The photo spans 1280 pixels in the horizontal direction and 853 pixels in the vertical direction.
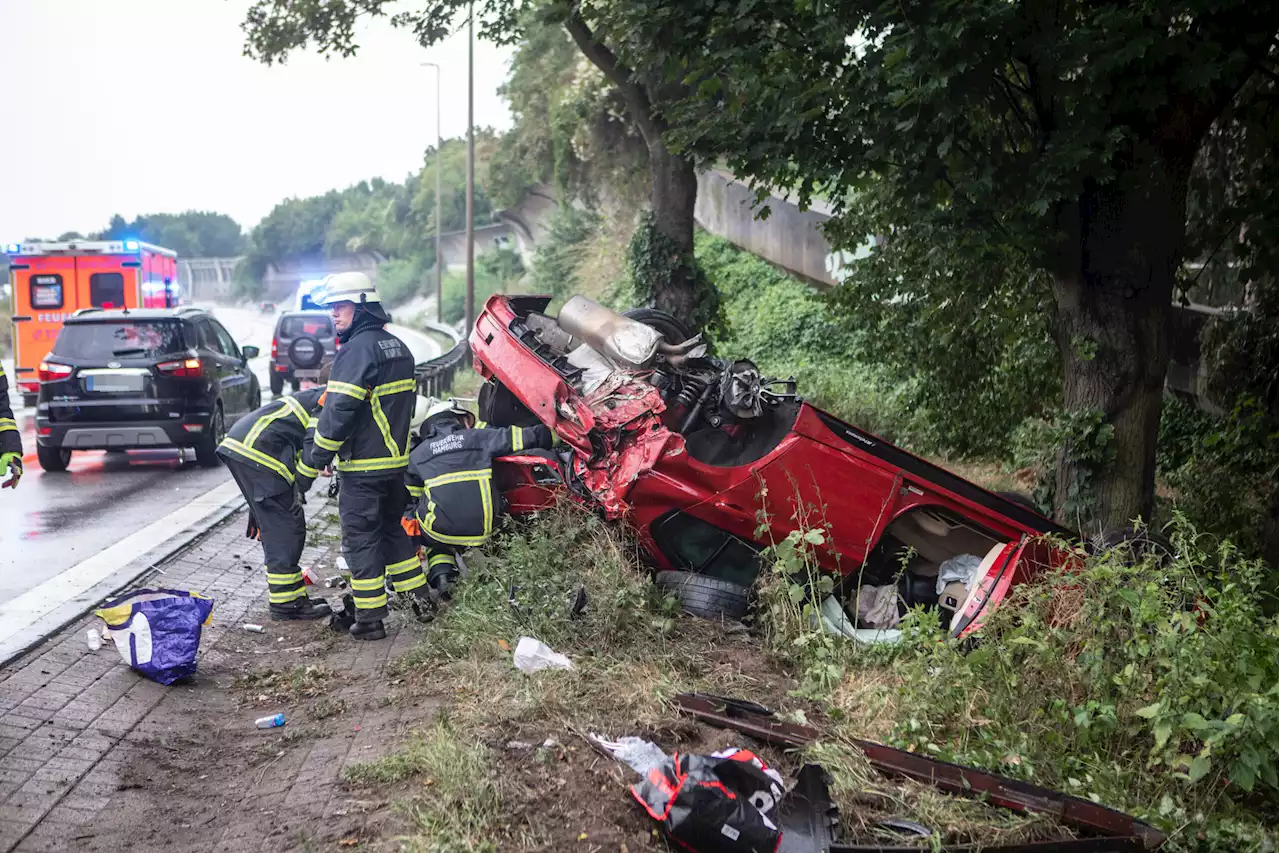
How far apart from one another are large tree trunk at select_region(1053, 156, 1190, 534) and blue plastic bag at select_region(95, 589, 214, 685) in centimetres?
495

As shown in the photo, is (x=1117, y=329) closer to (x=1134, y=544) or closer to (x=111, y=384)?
(x=1134, y=544)

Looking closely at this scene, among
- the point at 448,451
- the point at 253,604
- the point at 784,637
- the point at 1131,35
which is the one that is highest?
the point at 1131,35

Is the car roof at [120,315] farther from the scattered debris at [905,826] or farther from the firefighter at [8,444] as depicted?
the scattered debris at [905,826]

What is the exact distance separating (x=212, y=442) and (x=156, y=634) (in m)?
7.75

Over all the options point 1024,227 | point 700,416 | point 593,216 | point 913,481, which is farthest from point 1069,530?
point 593,216

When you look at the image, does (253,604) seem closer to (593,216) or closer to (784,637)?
(784,637)

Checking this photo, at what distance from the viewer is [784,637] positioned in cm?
581

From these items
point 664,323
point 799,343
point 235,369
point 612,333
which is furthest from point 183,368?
point 799,343

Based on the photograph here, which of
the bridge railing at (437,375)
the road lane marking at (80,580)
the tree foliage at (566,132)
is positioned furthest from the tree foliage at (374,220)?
the road lane marking at (80,580)

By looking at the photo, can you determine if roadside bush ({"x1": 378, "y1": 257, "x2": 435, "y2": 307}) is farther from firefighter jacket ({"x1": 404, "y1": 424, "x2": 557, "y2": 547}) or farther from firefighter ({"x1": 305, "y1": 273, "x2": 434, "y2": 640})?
firefighter ({"x1": 305, "y1": 273, "x2": 434, "y2": 640})

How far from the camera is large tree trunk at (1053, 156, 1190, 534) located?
6.90 meters

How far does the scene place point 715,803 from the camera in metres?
3.68

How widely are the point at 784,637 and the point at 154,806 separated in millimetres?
2880

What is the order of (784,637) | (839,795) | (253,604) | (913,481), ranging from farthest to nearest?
(253,604) < (913,481) < (784,637) < (839,795)
